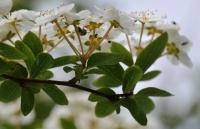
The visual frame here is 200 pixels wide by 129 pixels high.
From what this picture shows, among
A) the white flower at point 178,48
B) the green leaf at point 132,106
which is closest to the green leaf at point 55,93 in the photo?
the green leaf at point 132,106

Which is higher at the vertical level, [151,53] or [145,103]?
[151,53]

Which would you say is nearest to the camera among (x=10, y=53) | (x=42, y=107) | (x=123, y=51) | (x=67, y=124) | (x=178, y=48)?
(x=10, y=53)

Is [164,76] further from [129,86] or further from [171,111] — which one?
[129,86]

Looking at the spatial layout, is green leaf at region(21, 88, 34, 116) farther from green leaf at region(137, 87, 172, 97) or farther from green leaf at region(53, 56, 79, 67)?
green leaf at region(137, 87, 172, 97)

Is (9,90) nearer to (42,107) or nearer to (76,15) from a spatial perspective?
(76,15)

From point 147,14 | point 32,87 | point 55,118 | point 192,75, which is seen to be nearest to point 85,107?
point 55,118

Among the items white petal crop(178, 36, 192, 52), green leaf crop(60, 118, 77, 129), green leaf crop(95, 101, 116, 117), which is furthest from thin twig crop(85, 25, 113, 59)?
green leaf crop(60, 118, 77, 129)

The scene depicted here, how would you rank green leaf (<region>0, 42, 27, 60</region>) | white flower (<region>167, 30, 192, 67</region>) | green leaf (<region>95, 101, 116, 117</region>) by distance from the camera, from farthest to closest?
white flower (<region>167, 30, 192, 67</region>) < green leaf (<region>95, 101, 116, 117</region>) < green leaf (<region>0, 42, 27, 60</region>)

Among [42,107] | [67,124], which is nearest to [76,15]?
[67,124]
